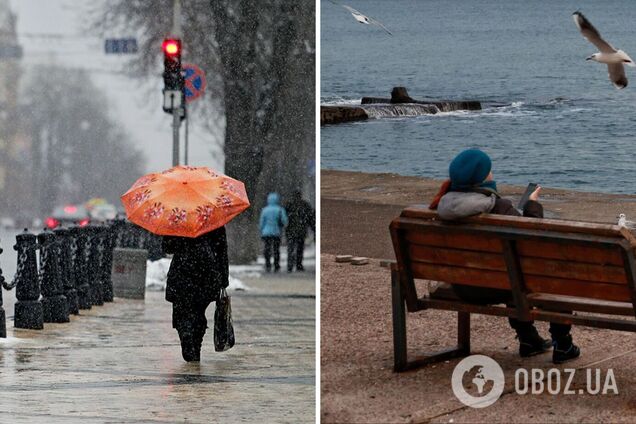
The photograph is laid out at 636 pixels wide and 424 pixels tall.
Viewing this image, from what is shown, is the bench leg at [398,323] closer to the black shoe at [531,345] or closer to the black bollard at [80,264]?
the black shoe at [531,345]

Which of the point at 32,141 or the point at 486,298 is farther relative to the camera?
the point at 32,141

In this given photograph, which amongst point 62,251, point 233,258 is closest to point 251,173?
point 233,258

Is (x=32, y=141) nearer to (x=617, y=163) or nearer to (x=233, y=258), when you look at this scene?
(x=233, y=258)

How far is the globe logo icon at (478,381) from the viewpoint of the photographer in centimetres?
813

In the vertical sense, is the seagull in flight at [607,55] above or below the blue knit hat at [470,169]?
above

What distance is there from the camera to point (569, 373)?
28.4 ft

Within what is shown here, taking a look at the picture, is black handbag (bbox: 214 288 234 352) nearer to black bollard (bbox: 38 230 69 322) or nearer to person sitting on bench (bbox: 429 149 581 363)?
person sitting on bench (bbox: 429 149 581 363)

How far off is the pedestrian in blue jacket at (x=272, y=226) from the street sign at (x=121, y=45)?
5554mm

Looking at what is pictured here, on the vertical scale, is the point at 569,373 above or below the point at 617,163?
below

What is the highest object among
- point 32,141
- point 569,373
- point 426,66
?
point 426,66

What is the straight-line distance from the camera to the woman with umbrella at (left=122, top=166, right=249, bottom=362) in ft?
37.0

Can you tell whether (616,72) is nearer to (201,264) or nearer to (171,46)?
(201,264)

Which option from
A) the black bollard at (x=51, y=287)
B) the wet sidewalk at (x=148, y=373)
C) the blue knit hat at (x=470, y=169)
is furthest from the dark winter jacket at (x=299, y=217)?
the blue knit hat at (x=470, y=169)

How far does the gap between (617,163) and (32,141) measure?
165 ft
